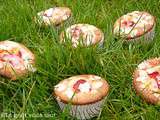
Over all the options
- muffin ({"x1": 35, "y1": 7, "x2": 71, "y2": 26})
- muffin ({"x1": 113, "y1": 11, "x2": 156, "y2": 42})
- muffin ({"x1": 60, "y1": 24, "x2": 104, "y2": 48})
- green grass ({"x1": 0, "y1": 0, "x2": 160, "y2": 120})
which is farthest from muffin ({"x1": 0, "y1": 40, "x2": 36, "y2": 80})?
muffin ({"x1": 113, "y1": 11, "x2": 156, "y2": 42})

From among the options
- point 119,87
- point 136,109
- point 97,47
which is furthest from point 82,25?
point 136,109

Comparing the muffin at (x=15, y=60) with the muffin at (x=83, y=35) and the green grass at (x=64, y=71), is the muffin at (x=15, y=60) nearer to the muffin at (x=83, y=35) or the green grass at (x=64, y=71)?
the green grass at (x=64, y=71)

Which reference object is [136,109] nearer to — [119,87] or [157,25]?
[119,87]

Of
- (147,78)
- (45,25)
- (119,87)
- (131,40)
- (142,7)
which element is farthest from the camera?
(142,7)

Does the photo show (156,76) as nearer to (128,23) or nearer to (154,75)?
(154,75)

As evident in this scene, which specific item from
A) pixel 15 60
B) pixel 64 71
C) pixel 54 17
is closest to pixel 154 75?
pixel 64 71

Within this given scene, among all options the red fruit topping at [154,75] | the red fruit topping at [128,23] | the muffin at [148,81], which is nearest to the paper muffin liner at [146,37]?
the red fruit topping at [128,23]
